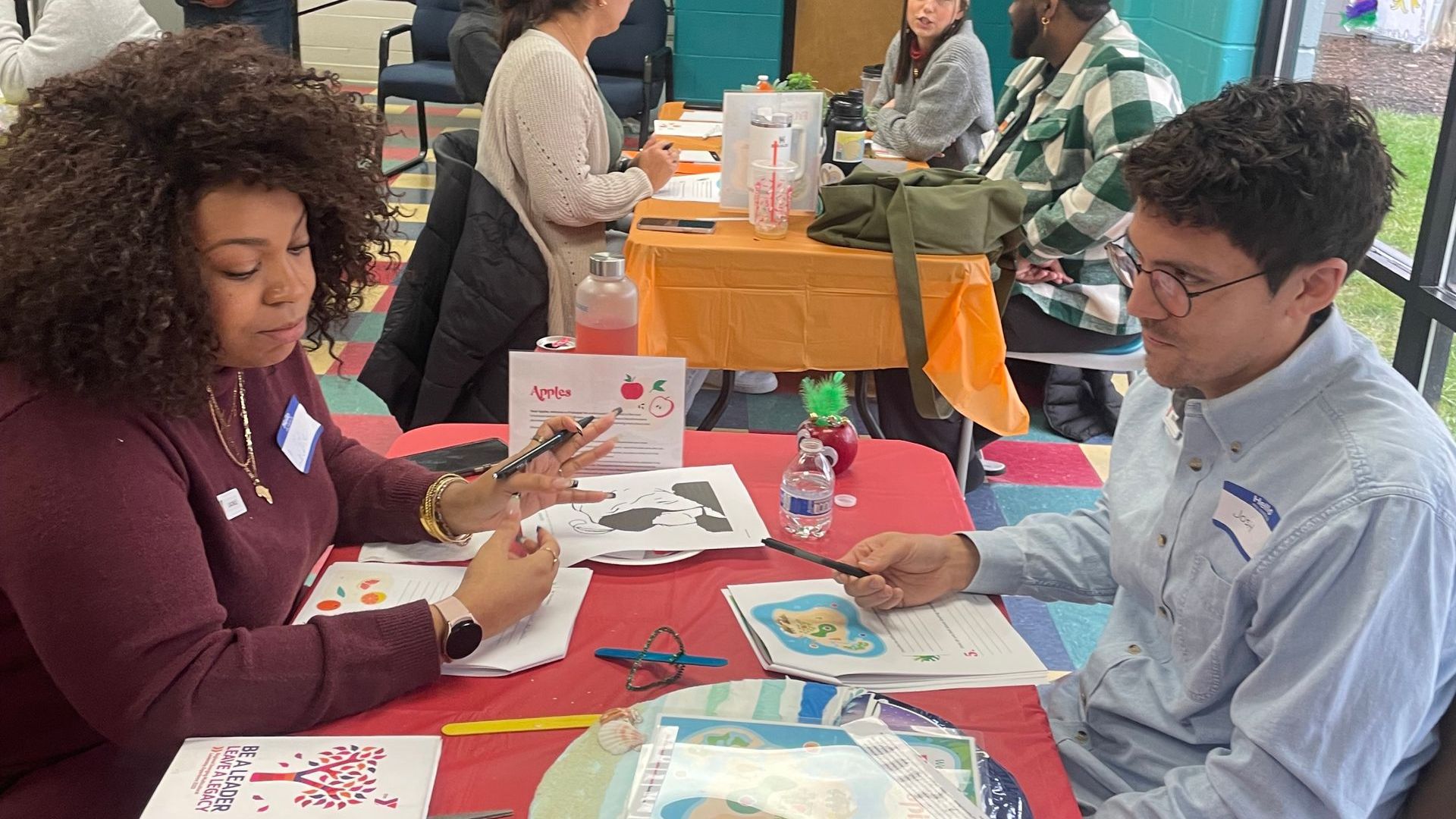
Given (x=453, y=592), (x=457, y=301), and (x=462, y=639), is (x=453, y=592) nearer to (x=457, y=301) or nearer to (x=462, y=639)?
(x=462, y=639)

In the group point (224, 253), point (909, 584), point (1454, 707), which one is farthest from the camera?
point (909, 584)

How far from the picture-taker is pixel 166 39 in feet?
4.00

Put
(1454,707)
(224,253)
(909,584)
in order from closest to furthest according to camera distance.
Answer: (1454,707)
(224,253)
(909,584)

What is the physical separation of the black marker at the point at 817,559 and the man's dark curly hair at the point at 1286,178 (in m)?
0.52

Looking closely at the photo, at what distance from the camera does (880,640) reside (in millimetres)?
1299

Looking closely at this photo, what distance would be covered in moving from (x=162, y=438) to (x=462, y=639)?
1.15 feet

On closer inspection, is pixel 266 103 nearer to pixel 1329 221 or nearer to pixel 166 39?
pixel 166 39

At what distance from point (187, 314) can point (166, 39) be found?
32cm

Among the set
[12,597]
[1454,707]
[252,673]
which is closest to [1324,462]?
[1454,707]

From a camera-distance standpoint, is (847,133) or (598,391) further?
(847,133)

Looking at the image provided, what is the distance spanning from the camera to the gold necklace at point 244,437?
1.24 metres

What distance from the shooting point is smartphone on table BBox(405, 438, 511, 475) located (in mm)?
1680

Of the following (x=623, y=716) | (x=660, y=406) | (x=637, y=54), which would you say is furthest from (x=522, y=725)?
(x=637, y=54)

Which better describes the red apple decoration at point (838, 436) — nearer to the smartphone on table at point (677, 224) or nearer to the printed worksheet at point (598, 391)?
the printed worksheet at point (598, 391)
